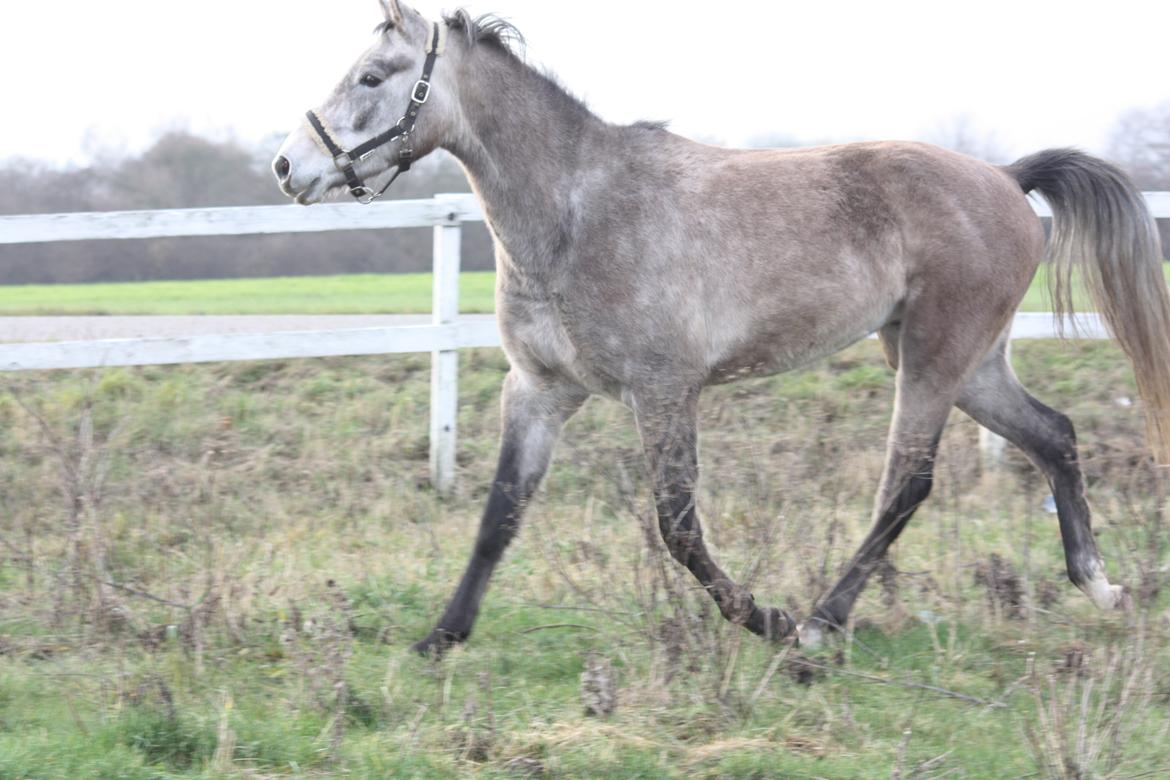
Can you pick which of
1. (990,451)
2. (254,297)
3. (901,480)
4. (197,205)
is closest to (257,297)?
(254,297)

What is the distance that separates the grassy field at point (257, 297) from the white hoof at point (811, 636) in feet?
22.6

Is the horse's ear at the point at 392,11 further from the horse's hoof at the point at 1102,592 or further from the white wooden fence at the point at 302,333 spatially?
the horse's hoof at the point at 1102,592

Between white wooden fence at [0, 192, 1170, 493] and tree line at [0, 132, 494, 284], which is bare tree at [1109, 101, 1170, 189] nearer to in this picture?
white wooden fence at [0, 192, 1170, 493]

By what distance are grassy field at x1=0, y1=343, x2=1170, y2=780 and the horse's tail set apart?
46cm

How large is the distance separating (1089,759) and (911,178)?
8.90 ft

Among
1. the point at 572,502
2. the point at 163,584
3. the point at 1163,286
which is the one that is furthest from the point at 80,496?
the point at 1163,286

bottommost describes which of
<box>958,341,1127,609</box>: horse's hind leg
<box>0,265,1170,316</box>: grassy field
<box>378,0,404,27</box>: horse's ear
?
<box>0,265,1170,316</box>: grassy field

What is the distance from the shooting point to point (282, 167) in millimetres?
4598

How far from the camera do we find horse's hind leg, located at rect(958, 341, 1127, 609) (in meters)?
5.69

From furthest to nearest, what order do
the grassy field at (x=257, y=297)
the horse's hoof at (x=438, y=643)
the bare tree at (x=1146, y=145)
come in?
the bare tree at (x=1146, y=145) < the grassy field at (x=257, y=297) < the horse's hoof at (x=438, y=643)

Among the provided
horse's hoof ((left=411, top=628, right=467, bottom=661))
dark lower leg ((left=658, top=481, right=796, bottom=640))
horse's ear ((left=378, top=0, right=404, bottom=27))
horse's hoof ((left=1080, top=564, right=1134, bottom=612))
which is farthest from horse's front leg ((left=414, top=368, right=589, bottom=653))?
horse's hoof ((left=1080, top=564, right=1134, bottom=612))

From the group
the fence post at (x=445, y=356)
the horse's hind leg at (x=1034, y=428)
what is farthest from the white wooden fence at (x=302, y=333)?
the horse's hind leg at (x=1034, y=428)

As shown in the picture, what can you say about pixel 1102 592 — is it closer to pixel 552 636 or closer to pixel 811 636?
pixel 811 636

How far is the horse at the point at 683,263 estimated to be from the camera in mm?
4781
